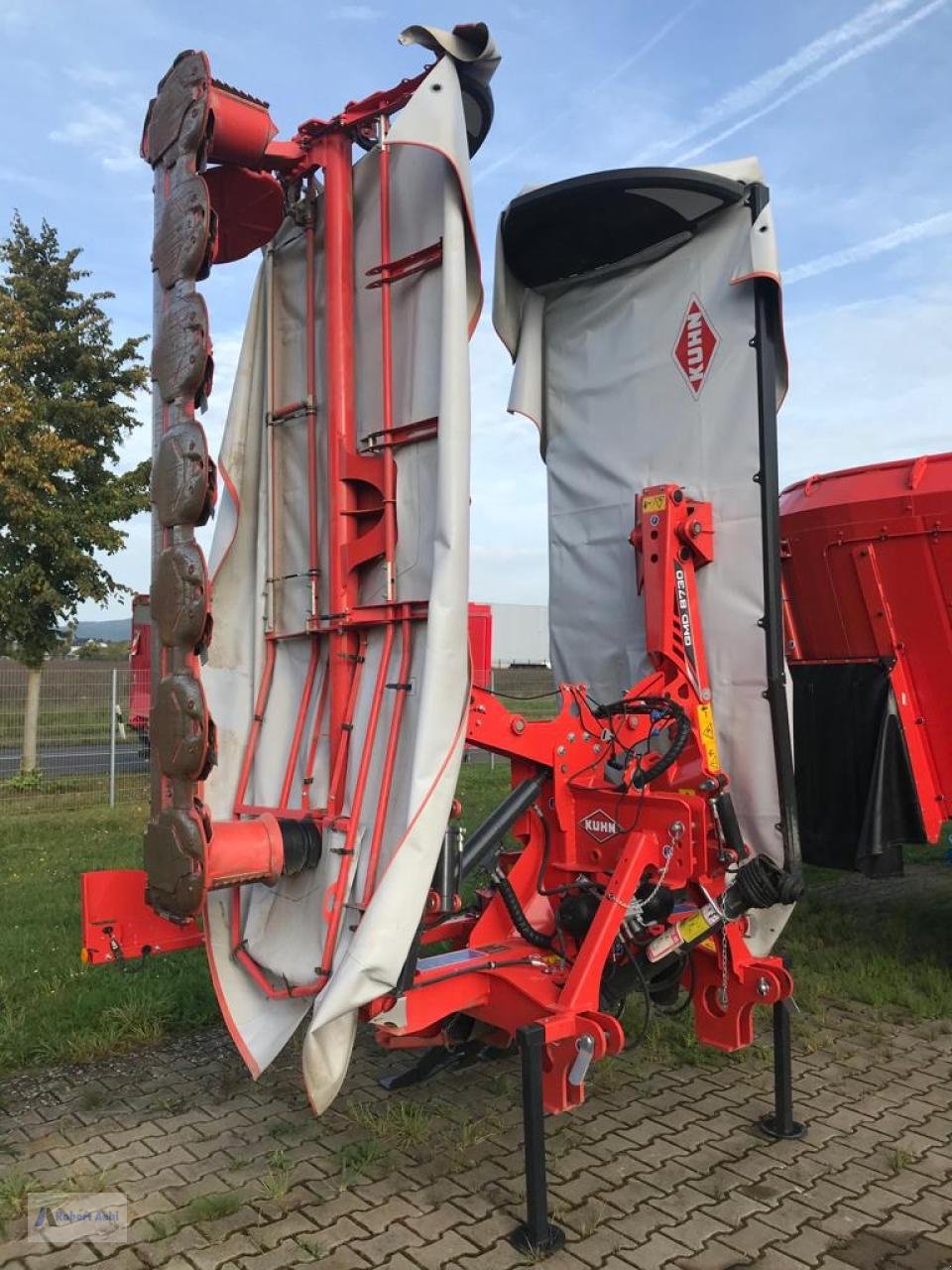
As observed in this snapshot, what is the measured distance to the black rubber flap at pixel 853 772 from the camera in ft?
15.9

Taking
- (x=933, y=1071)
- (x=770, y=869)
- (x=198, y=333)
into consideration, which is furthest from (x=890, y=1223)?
(x=198, y=333)

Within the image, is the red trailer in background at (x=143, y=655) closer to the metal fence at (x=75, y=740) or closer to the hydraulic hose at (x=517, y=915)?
the metal fence at (x=75, y=740)

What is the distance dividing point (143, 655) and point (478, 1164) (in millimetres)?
12006

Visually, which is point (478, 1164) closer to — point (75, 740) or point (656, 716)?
point (656, 716)

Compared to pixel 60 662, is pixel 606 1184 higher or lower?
lower

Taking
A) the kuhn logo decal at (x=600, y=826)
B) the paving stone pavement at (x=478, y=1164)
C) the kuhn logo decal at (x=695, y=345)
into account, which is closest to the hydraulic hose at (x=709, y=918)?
the kuhn logo decal at (x=600, y=826)

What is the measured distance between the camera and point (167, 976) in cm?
513

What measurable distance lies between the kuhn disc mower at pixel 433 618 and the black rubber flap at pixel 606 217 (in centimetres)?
1

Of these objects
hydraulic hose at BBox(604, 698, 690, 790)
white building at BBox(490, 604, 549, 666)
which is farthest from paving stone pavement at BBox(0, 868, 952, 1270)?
white building at BBox(490, 604, 549, 666)

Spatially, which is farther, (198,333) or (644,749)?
(644,749)

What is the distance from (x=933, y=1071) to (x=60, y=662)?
473 inches

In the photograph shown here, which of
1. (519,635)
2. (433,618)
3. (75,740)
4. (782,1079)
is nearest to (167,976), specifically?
(782,1079)

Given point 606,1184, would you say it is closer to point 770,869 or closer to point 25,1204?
point 770,869

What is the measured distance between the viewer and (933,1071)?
4281mm
